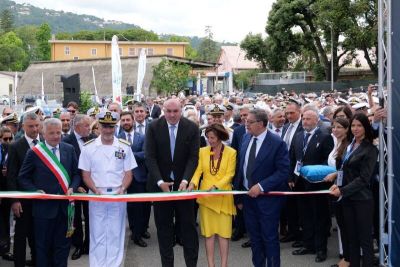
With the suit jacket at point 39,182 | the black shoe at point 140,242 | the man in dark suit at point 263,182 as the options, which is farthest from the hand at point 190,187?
the black shoe at point 140,242

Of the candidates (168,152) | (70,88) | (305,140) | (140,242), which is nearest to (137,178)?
(140,242)

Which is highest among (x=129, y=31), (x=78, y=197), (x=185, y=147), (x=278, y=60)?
(x=129, y=31)

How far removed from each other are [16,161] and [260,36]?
171ft

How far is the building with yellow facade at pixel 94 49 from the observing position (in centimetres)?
10406

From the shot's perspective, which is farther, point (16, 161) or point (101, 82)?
point (101, 82)

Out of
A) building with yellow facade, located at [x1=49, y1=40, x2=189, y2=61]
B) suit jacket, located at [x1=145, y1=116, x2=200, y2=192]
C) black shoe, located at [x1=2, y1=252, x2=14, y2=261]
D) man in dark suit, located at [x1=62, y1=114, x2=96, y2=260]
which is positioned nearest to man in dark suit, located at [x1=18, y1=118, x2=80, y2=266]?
suit jacket, located at [x1=145, y1=116, x2=200, y2=192]

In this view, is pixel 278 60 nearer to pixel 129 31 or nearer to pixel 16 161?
pixel 16 161

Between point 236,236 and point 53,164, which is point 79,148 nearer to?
point 53,164

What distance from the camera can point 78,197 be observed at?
240 inches

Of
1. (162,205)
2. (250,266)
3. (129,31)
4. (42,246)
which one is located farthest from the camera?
(129,31)

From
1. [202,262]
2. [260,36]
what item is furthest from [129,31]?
[202,262]

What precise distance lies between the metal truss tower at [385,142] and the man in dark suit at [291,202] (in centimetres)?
178

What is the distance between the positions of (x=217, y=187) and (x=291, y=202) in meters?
2.42

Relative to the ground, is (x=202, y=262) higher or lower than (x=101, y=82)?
lower
